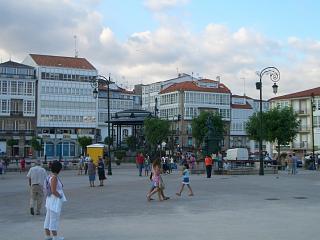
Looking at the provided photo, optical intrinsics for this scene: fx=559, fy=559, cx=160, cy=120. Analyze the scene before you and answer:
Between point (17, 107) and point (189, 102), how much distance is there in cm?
3253

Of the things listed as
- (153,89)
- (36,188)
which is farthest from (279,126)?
(153,89)

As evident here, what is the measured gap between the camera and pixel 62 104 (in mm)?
98188

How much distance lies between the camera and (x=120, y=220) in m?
13.4

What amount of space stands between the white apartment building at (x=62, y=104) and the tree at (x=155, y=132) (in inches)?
926

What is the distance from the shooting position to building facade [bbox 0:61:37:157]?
93875 mm

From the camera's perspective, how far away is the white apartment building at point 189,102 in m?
107

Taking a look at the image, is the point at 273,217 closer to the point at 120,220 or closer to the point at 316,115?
the point at 120,220

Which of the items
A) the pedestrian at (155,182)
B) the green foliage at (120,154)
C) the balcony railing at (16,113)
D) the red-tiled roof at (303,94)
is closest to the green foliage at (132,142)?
the green foliage at (120,154)

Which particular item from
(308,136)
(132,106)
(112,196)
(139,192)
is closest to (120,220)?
(112,196)

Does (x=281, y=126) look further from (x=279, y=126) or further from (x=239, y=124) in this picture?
(x=239, y=124)

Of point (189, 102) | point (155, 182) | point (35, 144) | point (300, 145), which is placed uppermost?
point (189, 102)

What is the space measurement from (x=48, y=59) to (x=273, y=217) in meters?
91.0

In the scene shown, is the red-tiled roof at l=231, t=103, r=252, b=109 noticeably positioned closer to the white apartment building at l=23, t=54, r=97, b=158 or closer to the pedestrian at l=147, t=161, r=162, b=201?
the white apartment building at l=23, t=54, r=97, b=158

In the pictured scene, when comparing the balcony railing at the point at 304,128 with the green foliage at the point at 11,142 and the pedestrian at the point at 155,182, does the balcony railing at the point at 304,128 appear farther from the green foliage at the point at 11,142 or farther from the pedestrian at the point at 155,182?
the pedestrian at the point at 155,182
